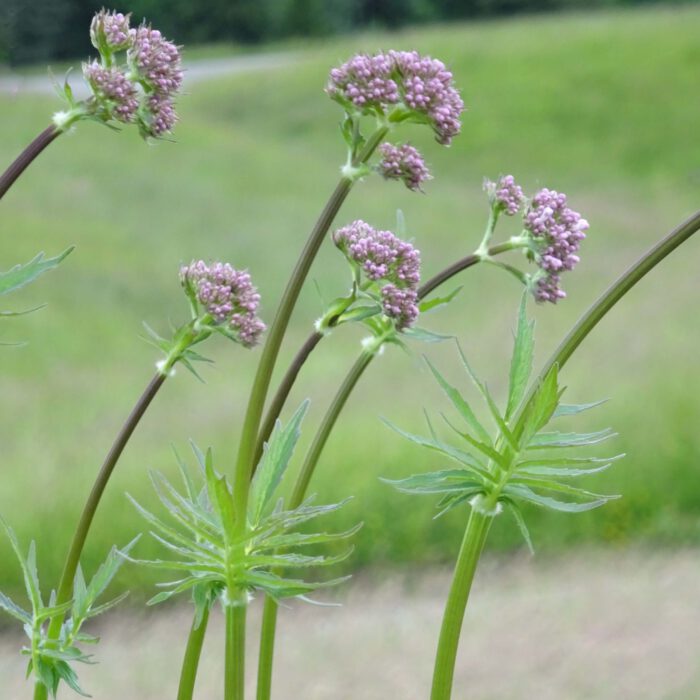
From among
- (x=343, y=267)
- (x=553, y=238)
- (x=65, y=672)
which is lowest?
(x=65, y=672)

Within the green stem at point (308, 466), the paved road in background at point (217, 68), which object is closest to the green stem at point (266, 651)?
the green stem at point (308, 466)

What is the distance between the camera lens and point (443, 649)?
53cm

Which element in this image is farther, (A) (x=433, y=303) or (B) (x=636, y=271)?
(A) (x=433, y=303)

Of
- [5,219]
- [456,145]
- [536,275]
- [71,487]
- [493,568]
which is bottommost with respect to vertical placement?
[536,275]

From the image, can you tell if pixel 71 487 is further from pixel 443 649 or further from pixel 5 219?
pixel 5 219

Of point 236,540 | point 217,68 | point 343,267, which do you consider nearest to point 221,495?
point 236,540

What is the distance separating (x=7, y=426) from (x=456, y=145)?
13.6ft

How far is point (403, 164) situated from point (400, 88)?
0.12 ft

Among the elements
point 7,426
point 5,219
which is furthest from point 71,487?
point 5,219

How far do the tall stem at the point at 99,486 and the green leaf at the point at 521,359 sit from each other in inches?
6.9

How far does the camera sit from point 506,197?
1.85 ft

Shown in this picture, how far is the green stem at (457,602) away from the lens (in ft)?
1.74

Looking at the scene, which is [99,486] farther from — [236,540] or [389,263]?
[389,263]

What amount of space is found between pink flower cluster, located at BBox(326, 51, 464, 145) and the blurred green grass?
21 millimetres
